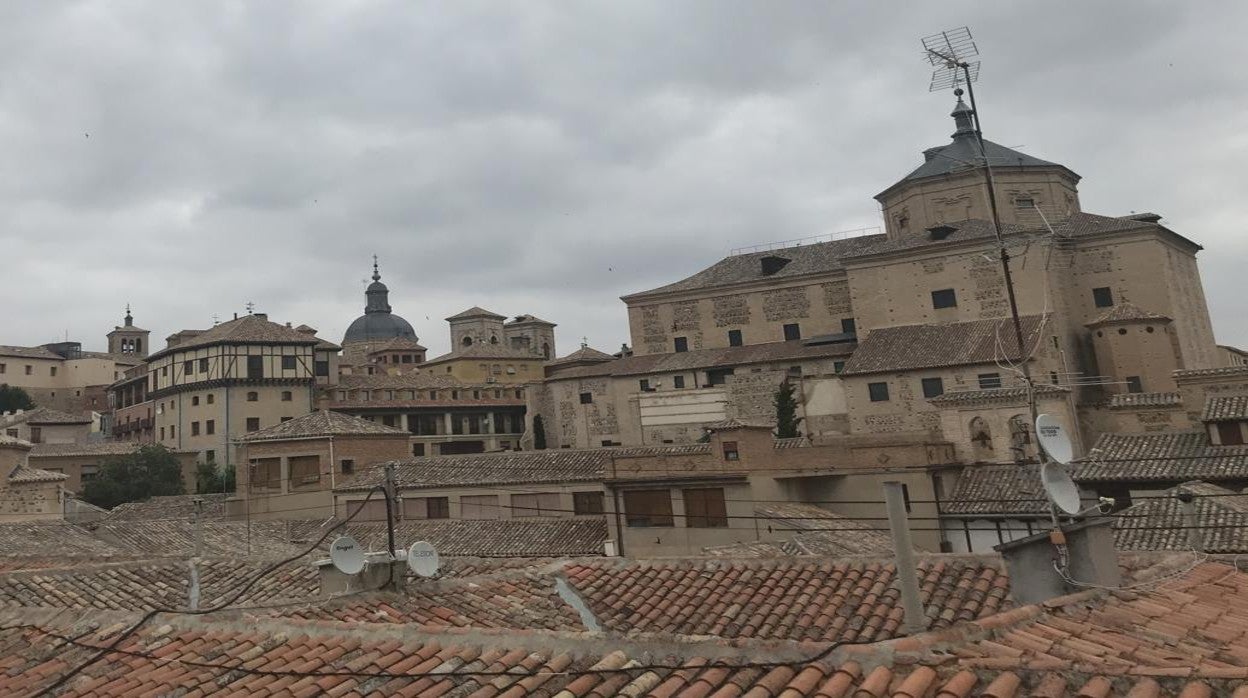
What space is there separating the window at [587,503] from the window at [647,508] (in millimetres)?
2784

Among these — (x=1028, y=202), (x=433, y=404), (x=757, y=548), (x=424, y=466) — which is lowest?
(x=757, y=548)

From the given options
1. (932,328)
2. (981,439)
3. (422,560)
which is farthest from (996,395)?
(422,560)

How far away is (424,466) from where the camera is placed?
32500 mm

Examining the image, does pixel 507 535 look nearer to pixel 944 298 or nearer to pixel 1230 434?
pixel 1230 434

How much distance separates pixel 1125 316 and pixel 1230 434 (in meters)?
15.3

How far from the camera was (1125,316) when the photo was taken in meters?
35.2

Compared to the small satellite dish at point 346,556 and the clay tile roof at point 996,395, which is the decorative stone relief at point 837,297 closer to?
the clay tile roof at point 996,395

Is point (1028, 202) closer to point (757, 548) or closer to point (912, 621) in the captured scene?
point (757, 548)

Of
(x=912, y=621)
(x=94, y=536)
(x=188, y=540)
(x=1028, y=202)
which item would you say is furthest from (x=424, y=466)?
(x=1028, y=202)

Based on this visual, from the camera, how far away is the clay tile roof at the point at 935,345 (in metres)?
33.5

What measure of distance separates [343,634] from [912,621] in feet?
14.2

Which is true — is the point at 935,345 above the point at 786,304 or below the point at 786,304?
below

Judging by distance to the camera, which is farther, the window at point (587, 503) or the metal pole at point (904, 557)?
the window at point (587, 503)

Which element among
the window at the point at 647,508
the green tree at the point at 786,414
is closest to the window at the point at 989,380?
the green tree at the point at 786,414
